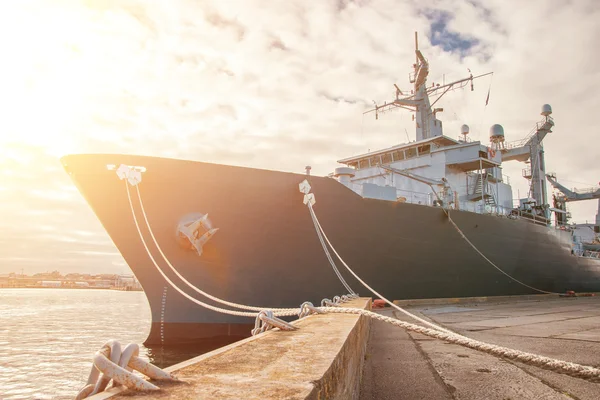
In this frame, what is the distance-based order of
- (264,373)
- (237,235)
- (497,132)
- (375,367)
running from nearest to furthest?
(264,373)
(375,367)
(237,235)
(497,132)

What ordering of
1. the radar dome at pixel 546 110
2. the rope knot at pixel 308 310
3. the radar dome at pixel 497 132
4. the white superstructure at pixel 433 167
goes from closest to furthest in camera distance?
the rope knot at pixel 308 310 → the white superstructure at pixel 433 167 → the radar dome at pixel 497 132 → the radar dome at pixel 546 110

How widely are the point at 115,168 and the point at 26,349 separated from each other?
19.8ft

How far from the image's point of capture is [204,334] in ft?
25.6

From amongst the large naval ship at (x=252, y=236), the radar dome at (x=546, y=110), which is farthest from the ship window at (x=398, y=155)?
the radar dome at (x=546, y=110)

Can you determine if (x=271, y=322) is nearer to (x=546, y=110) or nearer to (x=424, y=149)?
(x=424, y=149)

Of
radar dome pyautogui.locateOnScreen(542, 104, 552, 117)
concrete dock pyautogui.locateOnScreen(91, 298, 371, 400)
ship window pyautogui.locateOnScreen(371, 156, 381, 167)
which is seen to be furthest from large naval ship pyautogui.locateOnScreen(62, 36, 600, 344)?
radar dome pyautogui.locateOnScreen(542, 104, 552, 117)

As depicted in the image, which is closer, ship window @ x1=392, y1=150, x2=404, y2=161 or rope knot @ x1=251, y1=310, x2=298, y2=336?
rope knot @ x1=251, y1=310, x2=298, y2=336

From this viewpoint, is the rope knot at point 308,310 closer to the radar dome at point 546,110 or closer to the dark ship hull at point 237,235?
the dark ship hull at point 237,235

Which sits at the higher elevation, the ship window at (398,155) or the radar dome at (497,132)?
the radar dome at (497,132)

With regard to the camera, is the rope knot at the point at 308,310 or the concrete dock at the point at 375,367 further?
the rope knot at the point at 308,310

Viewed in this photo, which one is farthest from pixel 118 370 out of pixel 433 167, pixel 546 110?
pixel 546 110

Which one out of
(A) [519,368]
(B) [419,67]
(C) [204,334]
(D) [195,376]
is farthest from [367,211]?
(B) [419,67]

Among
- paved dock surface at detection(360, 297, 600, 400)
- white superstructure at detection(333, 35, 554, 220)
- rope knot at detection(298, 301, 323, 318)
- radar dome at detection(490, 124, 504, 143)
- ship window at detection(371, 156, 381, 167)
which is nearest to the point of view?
paved dock surface at detection(360, 297, 600, 400)

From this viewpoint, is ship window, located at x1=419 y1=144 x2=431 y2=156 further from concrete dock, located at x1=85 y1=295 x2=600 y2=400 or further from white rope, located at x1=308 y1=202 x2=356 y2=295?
concrete dock, located at x1=85 y1=295 x2=600 y2=400
